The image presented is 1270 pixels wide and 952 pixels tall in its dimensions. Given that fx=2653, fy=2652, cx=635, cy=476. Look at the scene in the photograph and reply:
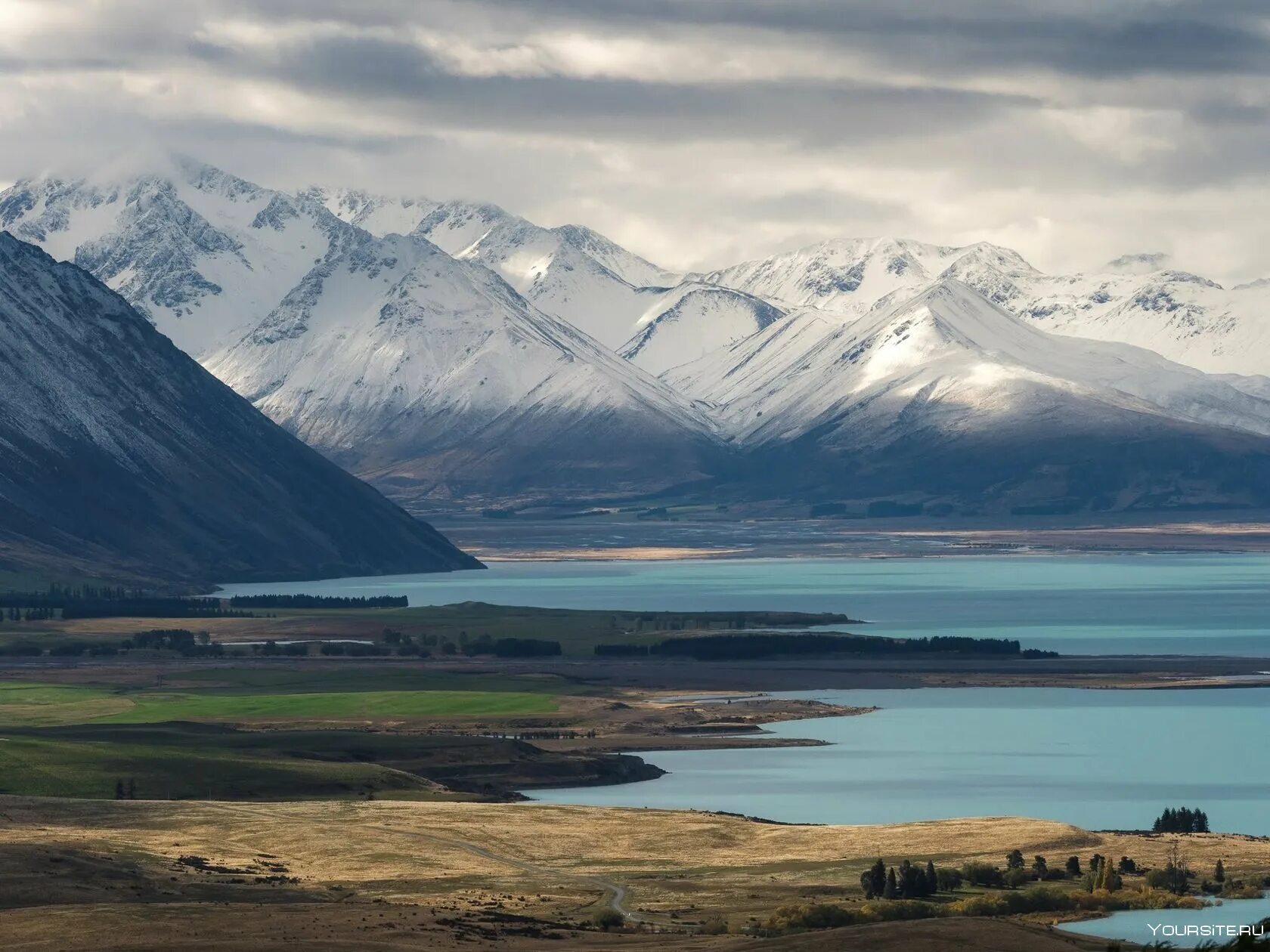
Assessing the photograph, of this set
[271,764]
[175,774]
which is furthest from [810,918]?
[271,764]

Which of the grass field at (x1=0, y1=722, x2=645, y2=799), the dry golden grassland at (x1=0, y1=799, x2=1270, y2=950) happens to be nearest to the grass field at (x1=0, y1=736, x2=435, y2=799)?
the grass field at (x1=0, y1=722, x2=645, y2=799)

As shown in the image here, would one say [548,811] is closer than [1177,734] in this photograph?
Yes

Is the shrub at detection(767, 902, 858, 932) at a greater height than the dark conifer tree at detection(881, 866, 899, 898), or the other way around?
the dark conifer tree at detection(881, 866, 899, 898)

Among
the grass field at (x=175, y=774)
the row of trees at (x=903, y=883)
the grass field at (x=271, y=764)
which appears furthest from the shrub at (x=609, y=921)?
the grass field at (x=175, y=774)

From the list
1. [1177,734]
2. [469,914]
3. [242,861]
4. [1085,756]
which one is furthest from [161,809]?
[1177,734]

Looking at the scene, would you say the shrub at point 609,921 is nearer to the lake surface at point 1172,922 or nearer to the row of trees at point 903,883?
the row of trees at point 903,883

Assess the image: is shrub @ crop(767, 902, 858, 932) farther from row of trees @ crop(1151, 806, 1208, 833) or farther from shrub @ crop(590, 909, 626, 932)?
row of trees @ crop(1151, 806, 1208, 833)

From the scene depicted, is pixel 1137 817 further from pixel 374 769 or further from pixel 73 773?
pixel 73 773
